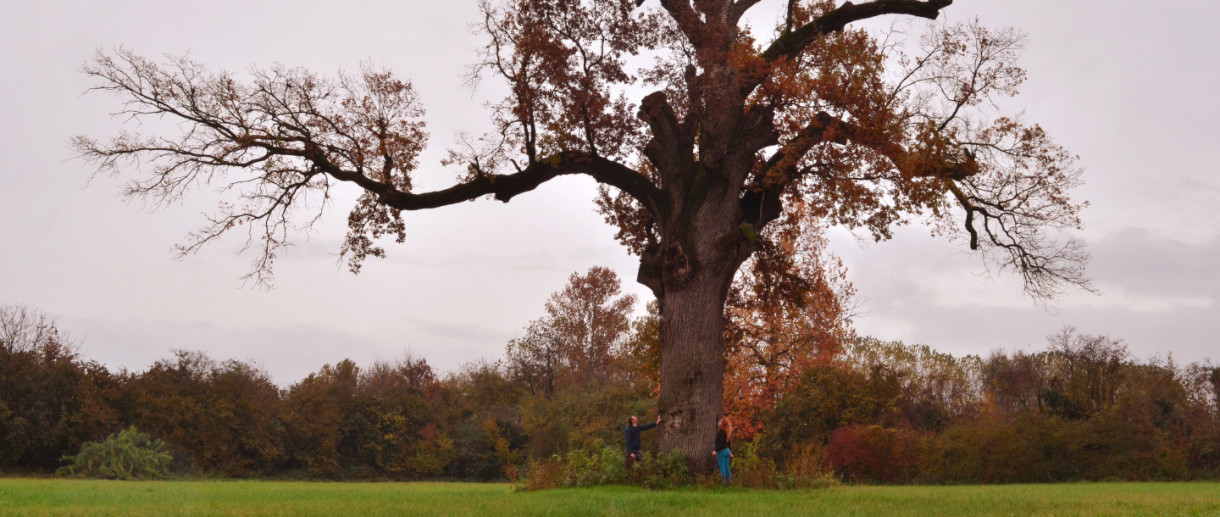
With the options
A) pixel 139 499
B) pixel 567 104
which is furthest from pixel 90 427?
pixel 567 104

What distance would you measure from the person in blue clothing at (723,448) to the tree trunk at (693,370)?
0.15 m

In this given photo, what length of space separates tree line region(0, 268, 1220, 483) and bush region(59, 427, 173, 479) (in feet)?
4.81

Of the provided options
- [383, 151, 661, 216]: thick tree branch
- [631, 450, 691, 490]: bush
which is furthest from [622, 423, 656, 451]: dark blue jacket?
[383, 151, 661, 216]: thick tree branch

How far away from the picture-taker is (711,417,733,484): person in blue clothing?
53.1 feet

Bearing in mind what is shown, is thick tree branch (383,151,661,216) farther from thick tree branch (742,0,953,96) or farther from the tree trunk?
thick tree branch (742,0,953,96)

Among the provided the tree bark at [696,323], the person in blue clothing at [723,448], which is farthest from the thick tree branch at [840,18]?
the person in blue clothing at [723,448]

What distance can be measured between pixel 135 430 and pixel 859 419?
2737 centimetres

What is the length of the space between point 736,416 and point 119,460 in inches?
869

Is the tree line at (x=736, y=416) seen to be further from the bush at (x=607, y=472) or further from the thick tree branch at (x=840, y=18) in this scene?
the thick tree branch at (x=840, y=18)

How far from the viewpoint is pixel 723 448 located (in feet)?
53.4

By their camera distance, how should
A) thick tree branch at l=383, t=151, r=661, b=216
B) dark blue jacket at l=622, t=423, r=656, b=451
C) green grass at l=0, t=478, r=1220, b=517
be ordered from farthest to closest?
thick tree branch at l=383, t=151, r=661, b=216, dark blue jacket at l=622, t=423, r=656, b=451, green grass at l=0, t=478, r=1220, b=517

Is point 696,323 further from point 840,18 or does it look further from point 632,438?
point 840,18

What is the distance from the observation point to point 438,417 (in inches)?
1817

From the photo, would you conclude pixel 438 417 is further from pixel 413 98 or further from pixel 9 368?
pixel 413 98
